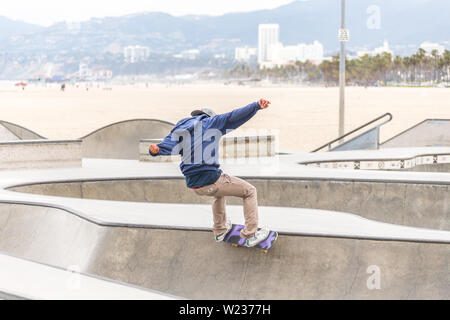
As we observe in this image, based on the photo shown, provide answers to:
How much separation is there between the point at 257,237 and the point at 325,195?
4331 mm

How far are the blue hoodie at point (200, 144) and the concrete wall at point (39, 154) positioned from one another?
301 inches

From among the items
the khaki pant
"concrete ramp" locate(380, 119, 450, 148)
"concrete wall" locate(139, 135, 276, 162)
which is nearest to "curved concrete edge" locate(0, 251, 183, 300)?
the khaki pant


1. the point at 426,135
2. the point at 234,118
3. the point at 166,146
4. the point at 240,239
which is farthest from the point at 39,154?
the point at 426,135

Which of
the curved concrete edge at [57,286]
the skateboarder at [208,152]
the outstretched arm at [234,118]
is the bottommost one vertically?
the curved concrete edge at [57,286]

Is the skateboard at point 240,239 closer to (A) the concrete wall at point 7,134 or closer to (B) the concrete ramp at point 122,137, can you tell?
(B) the concrete ramp at point 122,137

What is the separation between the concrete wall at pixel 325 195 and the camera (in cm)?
1052

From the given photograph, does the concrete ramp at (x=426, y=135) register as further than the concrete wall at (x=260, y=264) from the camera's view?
Yes

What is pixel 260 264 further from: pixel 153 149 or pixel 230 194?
A: pixel 153 149

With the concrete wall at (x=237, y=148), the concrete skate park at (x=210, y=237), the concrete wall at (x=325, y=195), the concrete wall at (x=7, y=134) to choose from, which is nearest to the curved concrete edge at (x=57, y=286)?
the concrete skate park at (x=210, y=237)

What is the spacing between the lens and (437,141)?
60.6 feet

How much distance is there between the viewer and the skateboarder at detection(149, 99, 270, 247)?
6.48 metres

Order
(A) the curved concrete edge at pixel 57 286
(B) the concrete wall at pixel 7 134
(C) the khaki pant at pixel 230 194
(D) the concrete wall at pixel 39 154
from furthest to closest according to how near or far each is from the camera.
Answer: (B) the concrete wall at pixel 7 134
(D) the concrete wall at pixel 39 154
(C) the khaki pant at pixel 230 194
(A) the curved concrete edge at pixel 57 286

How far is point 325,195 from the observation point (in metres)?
10.9
